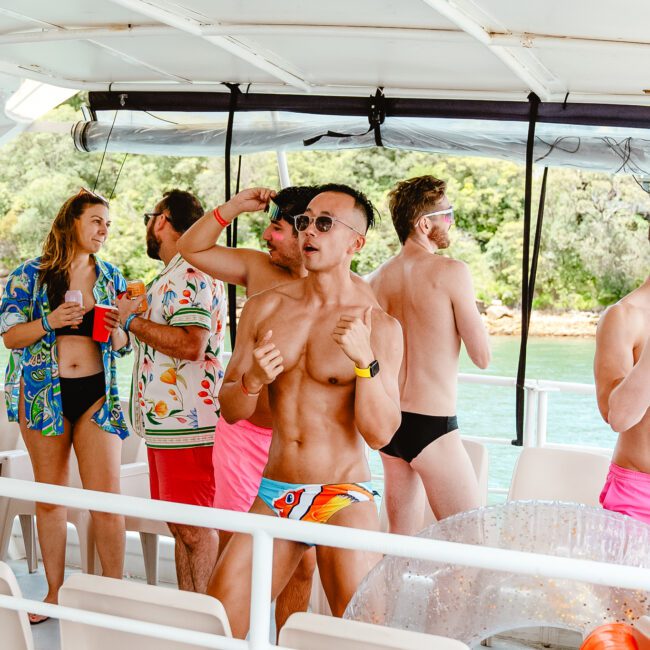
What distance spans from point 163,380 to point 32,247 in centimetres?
2166

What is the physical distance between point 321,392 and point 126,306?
131cm

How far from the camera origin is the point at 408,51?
3793 mm

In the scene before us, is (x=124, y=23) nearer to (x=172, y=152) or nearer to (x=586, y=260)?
(x=172, y=152)

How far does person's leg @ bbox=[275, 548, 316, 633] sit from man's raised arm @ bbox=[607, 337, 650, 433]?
1.24 meters

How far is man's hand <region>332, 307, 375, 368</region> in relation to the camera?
2744mm

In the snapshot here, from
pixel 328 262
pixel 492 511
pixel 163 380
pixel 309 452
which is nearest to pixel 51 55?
pixel 163 380

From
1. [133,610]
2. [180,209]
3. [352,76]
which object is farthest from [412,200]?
[133,610]

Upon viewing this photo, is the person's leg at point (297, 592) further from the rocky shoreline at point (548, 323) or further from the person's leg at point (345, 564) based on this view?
the rocky shoreline at point (548, 323)

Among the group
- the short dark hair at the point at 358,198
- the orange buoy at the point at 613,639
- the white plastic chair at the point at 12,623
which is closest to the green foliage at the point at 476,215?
the short dark hair at the point at 358,198

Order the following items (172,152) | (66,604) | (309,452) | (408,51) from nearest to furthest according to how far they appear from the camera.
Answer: (66,604)
(309,452)
(408,51)
(172,152)

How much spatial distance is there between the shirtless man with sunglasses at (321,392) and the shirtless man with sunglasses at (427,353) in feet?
2.27

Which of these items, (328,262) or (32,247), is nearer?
(328,262)

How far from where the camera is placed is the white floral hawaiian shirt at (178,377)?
3889 millimetres

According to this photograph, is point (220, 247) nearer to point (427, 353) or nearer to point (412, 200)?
point (412, 200)
